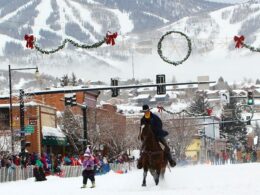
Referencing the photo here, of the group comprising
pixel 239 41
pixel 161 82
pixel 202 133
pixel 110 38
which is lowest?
pixel 202 133

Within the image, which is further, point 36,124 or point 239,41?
point 36,124

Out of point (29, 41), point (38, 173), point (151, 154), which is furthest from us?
point (38, 173)

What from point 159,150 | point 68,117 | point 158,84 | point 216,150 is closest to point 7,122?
point 68,117

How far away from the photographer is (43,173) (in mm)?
40562

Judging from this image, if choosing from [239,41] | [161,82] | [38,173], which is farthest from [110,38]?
[161,82]

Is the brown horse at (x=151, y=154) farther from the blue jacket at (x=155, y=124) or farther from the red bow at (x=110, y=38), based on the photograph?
the red bow at (x=110, y=38)

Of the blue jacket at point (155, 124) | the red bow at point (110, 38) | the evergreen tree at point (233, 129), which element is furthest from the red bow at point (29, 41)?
the evergreen tree at point (233, 129)

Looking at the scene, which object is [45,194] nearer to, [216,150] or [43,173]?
[43,173]

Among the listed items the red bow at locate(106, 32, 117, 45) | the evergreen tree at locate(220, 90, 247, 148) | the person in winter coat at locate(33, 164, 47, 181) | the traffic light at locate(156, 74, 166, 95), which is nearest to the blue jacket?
the red bow at locate(106, 32, 117, 45)

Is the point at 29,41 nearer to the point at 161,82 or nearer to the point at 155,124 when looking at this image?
the point at 161,82

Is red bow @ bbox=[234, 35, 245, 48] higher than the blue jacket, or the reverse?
red bow @ bbox=[234, 35, 245, 48]

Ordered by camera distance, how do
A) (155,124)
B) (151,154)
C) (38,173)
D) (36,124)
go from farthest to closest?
1. (36,124)
2. (38,173)
3. (151,154)
4. (155,124)

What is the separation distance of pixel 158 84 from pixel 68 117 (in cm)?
3958

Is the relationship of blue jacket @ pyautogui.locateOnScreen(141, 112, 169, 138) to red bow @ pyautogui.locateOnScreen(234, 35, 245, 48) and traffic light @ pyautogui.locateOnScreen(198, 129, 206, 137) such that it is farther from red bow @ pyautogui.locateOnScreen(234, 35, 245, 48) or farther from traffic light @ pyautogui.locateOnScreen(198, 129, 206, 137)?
traffic light @ pyautogui.locateOnScreen(198, 129, 206, 137)
